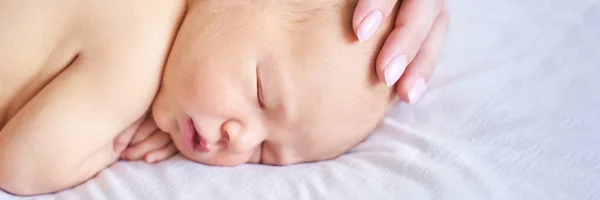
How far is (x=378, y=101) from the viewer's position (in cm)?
100

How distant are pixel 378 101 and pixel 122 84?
324 mm

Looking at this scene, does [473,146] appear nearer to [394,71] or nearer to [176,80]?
[394,71]

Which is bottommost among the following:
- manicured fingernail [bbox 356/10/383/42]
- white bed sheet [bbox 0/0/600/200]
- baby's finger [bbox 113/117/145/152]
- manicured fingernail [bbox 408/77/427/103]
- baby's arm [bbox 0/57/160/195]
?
white bed sheet [bbox 0/0/600/200]

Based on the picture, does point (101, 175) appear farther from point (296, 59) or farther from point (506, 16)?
point (506, 16)

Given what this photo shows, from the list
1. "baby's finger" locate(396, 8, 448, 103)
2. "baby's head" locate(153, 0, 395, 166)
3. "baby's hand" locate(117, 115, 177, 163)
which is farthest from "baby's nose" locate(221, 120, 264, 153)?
"baby's finger" locate(396, 8, 448, 103)

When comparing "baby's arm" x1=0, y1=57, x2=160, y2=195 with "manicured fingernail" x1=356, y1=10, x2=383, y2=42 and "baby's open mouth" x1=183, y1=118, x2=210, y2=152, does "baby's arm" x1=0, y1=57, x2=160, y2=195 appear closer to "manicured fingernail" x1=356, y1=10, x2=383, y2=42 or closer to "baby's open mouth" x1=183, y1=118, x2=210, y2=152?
"baby's open mouth" x1=183, y1=118, x2=210, y2=152

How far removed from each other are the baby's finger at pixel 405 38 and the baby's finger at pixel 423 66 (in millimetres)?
14

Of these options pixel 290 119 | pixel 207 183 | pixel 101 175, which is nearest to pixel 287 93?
pixel 290 119

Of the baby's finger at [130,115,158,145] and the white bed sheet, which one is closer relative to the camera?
the white bed sheet

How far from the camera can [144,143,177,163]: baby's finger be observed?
101 cm

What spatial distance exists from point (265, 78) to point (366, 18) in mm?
144

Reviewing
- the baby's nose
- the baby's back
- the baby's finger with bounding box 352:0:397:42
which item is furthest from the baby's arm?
the baby's finger with bounding box 352:0:397:42

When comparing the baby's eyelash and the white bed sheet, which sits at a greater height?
the baby's eyelash

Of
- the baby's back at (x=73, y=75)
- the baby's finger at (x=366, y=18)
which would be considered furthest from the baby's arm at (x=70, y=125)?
the baby's finger at (x=366, y=18)
